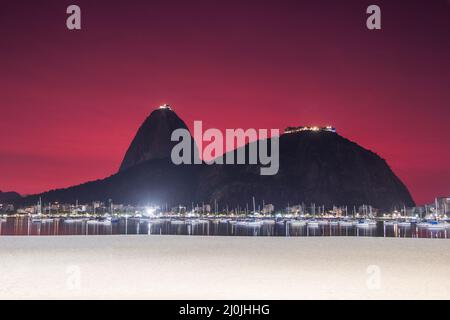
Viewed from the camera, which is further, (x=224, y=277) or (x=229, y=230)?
(x=229, y=230)

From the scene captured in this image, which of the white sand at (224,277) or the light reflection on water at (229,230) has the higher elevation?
the white sand at (224,277)

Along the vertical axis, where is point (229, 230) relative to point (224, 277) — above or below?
below

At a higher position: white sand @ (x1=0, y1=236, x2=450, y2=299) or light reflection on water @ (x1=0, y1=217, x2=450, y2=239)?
white sand @ (x1=0, y1=236, x2=450, y2=299)

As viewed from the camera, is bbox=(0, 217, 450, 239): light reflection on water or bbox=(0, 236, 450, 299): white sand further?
bbox=(0, 217, 450, 239): light reflection on water

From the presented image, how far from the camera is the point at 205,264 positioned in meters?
20.6

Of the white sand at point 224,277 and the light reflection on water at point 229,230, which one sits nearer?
the white sand at point 224,277

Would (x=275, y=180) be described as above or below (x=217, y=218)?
above
